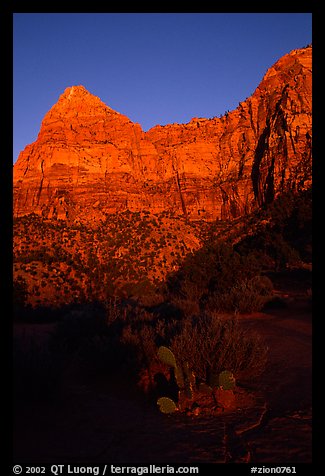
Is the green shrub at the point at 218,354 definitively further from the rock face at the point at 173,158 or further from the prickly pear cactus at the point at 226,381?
the rock face at the point at 173,158

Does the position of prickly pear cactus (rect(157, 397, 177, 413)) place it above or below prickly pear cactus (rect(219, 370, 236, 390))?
below

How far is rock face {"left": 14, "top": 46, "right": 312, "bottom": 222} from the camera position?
64062 millimetres

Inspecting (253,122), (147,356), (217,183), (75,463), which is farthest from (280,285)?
(253,122)

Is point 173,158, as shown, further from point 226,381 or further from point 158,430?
point 158,430

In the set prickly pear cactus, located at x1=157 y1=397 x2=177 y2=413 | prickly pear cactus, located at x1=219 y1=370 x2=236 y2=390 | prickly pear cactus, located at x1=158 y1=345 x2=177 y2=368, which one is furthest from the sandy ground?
prickly pear cactus, located at x1=158 y1=345 x2=177 y2=368

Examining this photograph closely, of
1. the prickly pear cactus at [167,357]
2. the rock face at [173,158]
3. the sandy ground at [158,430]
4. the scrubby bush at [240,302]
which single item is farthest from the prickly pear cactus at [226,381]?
the rock face at [173,158]

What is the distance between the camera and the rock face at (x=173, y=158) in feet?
210

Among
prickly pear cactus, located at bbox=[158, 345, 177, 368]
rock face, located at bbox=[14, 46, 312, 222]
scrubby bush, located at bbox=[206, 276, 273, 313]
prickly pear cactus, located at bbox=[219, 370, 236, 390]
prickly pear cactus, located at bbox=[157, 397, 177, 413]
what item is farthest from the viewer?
rock face, located at bbox=[14, 46, 312, 222]

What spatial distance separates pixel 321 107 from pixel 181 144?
273ft

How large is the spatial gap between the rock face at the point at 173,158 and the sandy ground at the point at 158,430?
56.7 meters

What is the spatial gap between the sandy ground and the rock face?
56.7 m

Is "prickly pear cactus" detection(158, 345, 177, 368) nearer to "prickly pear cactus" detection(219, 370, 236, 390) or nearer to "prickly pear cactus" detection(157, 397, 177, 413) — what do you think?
"prickly pear cactus" detection(157, 397, 177, 413)

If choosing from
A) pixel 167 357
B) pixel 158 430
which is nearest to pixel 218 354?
pixel 167 357

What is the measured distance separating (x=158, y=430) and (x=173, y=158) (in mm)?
80655
